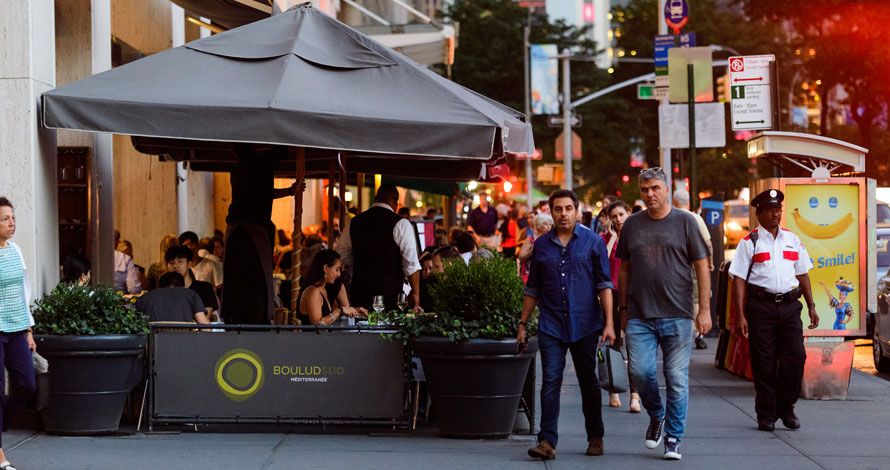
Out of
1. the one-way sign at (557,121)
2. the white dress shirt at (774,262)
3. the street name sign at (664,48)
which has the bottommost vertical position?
the white dress shirt at (774,262)

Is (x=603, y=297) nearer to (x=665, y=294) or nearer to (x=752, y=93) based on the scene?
(x=665, y=294)

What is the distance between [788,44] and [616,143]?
918 centimetres

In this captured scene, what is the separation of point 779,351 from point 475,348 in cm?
270

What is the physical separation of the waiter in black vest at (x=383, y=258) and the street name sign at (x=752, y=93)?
5.30m

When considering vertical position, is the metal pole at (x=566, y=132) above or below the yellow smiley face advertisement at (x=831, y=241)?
above

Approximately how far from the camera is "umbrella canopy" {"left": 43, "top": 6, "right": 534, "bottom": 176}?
9.25 meters

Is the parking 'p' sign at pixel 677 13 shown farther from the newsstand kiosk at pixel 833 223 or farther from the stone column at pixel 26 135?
the stone column at pixel 26 135

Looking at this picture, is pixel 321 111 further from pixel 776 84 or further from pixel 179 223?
pixel 179 223

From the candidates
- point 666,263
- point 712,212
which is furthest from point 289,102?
point 712,212

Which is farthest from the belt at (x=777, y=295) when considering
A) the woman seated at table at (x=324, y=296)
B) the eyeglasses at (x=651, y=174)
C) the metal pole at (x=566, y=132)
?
the metal pole at (x=566, y=132)

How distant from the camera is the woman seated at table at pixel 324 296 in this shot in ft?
35.9

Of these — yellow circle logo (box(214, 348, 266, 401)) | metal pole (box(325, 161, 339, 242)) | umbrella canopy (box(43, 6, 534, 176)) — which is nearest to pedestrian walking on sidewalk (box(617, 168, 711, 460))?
umbrella canopy (box(43, 6, 534, 176))

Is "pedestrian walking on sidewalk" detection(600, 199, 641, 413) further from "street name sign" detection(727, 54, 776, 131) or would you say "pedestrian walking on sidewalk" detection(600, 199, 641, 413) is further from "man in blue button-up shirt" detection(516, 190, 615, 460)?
"street name sign" detection(727, 54, 776, 131)

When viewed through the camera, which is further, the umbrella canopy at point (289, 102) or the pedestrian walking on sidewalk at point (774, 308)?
the pedestrian walking on sidewalk at point (774, 308)
